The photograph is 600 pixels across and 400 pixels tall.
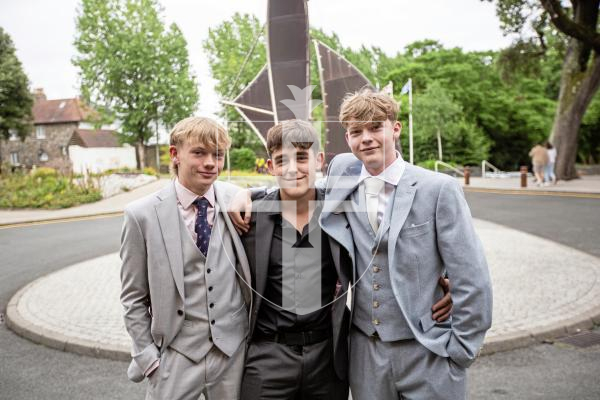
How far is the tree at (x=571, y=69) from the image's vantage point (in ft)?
65.3

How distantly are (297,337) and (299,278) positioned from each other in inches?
10.9

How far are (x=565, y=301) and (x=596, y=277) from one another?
1373 millimetres

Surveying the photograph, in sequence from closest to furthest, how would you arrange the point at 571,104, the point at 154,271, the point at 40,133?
the point at 154,271, the point at 571,104, the point at 40,133

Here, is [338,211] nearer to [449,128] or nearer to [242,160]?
[242,160]

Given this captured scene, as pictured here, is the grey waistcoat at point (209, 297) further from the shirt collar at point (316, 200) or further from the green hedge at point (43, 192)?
the green hedge at point (43, 192)

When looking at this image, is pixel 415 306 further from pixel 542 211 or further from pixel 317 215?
pixel 542 211

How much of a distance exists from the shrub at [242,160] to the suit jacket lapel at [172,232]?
36 cm

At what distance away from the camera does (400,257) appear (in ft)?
7.05

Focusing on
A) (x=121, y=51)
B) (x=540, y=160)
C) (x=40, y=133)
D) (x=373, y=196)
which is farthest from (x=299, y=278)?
(x=40, y=133)

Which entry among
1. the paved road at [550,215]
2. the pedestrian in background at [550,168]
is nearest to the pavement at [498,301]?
the paved road at [550,215]

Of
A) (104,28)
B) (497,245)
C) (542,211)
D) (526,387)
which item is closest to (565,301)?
(526,387)

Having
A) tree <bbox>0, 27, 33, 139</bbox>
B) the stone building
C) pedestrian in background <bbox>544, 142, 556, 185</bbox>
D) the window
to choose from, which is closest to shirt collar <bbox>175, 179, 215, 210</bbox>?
pedestrian in background <bbox>544, 142, 556, 185</bbox>

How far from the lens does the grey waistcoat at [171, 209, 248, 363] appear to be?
232cm

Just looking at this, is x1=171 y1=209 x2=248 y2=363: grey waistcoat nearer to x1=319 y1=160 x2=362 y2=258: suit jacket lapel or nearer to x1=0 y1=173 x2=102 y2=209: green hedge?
x1=319 y1=160 x2=362 y2=258: suit jacket lapel
